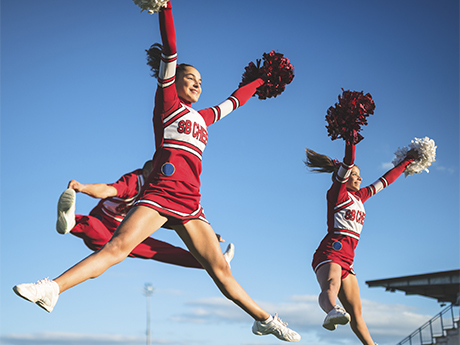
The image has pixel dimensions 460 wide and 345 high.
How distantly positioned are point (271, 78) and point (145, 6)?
2.19 meters

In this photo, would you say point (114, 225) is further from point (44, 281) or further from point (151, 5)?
point (151, 5)

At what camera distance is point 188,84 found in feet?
15.1

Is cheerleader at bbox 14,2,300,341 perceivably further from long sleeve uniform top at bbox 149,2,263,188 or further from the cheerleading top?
the cheerleading top

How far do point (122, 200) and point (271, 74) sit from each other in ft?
7.69

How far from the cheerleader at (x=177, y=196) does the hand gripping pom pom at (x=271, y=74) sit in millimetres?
1289

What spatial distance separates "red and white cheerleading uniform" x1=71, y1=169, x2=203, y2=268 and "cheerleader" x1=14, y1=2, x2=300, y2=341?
5.22ft

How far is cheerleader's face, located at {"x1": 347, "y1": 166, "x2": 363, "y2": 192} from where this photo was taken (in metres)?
6.64

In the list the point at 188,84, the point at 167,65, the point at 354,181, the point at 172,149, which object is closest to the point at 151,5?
the point at 167,65

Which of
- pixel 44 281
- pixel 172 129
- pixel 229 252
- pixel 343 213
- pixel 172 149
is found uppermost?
pixel 343 213

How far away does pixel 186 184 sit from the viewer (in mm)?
4090

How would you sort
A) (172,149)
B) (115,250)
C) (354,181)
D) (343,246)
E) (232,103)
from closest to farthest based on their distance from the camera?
1. (115,250)
2. (172,149)
3. (232,103)
4. (343,246)
5. (354,181)

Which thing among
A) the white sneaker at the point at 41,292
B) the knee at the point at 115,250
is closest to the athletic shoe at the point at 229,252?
the knee at the point at 115,250

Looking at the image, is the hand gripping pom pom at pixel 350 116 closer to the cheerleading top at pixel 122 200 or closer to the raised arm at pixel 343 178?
the raised arm at pixel 343 178

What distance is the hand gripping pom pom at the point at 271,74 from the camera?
565 cm
